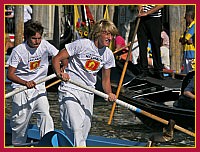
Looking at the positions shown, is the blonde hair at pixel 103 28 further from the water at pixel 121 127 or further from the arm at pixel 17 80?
the water at pixel 121 127

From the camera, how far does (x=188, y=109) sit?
7613 mm

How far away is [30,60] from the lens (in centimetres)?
634

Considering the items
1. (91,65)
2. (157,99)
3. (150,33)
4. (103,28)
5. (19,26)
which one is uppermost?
(19,26)

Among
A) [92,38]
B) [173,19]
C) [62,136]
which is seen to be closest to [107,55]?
[92,38]

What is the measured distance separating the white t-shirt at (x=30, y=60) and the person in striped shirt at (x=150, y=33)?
2971 millimetres

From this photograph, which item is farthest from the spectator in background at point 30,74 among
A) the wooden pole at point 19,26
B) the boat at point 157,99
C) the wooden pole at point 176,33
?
the wooden pole at point 19,26

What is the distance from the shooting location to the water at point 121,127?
793 centimetres

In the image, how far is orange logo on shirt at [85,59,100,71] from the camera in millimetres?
5867

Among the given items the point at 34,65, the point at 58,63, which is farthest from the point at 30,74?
the point at 58,63

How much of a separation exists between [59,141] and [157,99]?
322cm

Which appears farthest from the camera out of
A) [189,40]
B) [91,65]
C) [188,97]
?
[189,40]

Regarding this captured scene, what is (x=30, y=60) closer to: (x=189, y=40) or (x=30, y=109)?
(x=30, y=109)

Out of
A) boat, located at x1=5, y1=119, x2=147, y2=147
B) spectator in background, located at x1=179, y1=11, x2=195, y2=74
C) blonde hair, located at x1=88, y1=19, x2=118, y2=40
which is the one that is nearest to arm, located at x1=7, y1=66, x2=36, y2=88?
boat, located at x1=5, y1=119, x2=147, y2=147

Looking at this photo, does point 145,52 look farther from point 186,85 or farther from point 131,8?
point 131,8
